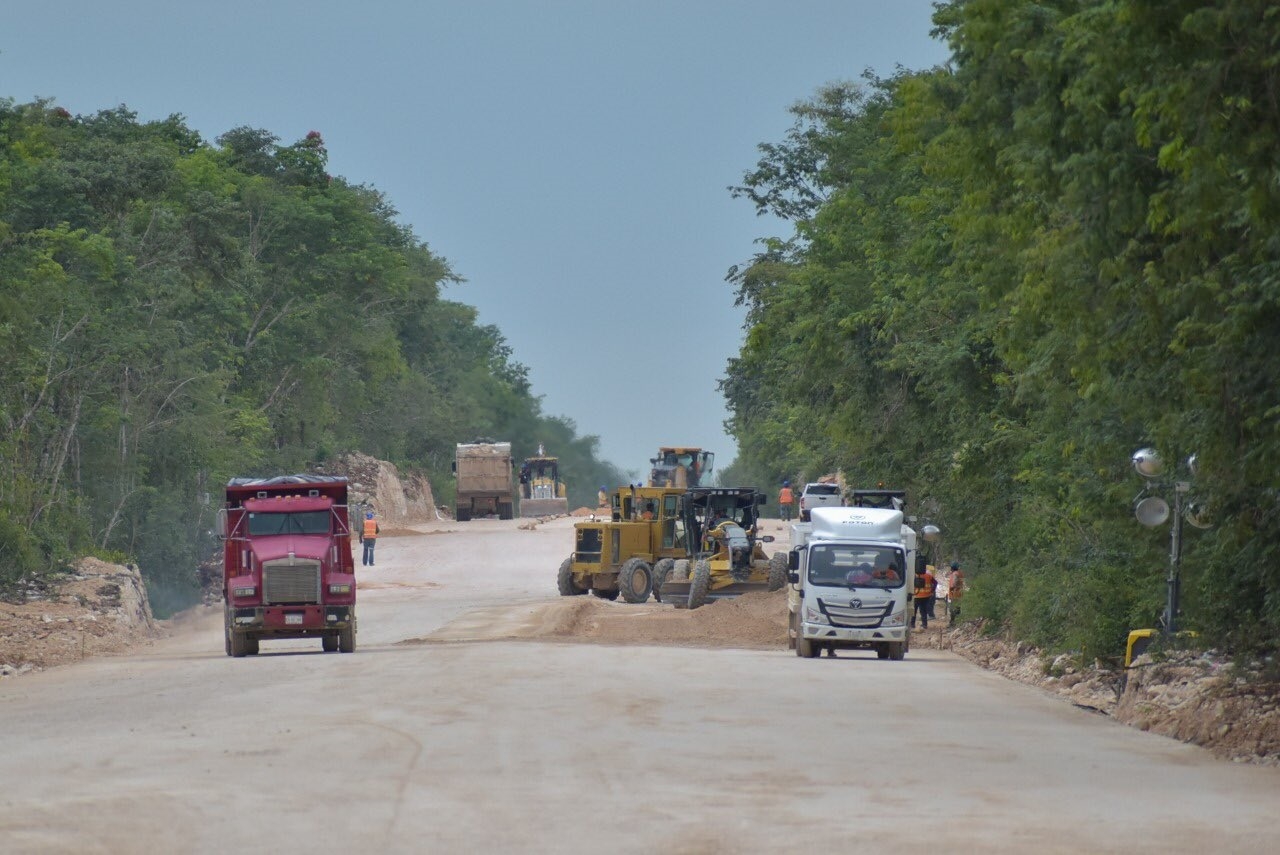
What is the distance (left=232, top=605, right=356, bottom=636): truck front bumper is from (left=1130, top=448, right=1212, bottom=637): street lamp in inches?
538

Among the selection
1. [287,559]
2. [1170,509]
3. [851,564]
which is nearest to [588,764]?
[1170,509]

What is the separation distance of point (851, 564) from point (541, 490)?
6891cm

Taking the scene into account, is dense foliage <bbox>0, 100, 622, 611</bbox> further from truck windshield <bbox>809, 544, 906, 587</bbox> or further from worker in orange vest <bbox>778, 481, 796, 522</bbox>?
worker in orange vest <bbox>778, 481, 796, 522</bbox>

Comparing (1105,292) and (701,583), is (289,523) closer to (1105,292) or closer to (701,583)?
(701,583)

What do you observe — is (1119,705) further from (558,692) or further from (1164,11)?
(1164,11)

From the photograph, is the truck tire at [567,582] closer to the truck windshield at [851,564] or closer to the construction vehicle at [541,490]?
the truck windshield at [851,564]

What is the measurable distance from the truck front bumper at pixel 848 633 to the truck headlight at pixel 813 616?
69mm

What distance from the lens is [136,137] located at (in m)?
73.8

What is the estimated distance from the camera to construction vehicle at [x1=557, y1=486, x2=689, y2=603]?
1801 inches

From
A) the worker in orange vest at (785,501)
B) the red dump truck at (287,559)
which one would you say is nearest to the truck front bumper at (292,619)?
the red dump truck at (287,559)

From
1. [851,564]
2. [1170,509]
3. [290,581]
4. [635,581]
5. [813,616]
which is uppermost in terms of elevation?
[1170,509]

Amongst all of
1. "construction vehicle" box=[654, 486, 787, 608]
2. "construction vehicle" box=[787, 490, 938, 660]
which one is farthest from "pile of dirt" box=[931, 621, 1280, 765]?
"construction vehicle" box=[654, 486, 787, 608]

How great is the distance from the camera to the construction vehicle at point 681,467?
85625 mm

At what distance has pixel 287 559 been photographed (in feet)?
99.5
